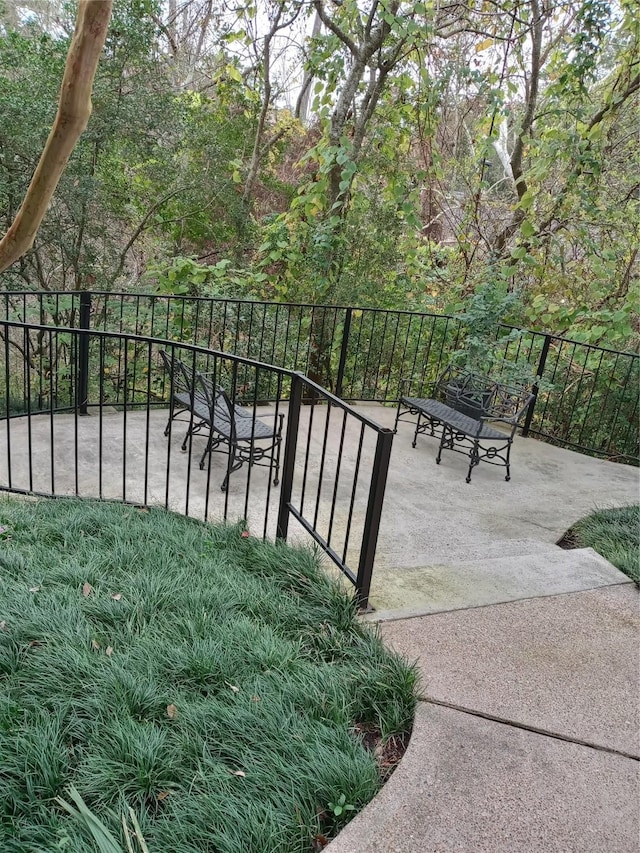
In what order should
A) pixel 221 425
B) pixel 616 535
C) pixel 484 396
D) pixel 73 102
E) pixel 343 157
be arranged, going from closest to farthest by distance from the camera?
pixel 73 102 → pixel 616 535 → pixel 221 425 → pixel 484 396 → pixel 343 157

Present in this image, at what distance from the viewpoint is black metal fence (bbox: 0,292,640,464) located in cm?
654

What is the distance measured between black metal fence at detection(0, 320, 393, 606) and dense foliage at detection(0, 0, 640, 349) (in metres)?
1.45

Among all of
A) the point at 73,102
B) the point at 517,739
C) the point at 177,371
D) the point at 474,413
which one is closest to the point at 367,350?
the point at 474,413

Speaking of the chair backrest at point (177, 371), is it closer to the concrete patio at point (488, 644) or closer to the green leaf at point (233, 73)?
the concrete patio at point (488, 644)

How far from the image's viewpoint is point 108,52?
245 inches

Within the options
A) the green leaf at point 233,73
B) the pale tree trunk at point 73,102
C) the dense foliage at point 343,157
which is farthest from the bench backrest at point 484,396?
the green leaf at point 233,73

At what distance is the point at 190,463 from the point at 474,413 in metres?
2.84

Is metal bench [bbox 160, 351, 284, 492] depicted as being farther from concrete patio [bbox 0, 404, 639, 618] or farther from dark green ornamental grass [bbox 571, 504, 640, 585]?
dark green ornamental grass [bbox 571, 504, 640, 585]

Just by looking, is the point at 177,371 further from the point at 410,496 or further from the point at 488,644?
the point at 488,644

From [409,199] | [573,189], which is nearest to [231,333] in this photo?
[409,199]

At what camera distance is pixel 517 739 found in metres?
1.92

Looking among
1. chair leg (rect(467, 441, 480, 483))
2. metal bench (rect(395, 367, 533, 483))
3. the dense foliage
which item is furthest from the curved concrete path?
the dense foliage

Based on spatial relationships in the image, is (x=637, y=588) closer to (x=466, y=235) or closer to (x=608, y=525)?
(x=608, y=525)

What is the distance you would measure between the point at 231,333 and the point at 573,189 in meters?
4.61
